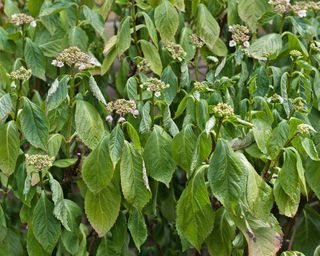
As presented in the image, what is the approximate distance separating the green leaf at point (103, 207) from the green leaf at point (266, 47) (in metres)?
0.58

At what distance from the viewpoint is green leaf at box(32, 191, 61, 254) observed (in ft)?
5.64

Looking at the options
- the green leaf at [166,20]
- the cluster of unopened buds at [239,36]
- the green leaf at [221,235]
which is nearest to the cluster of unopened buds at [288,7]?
the cluster of unopened buds at [239,36]

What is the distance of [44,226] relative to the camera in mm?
1723

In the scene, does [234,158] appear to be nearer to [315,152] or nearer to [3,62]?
[315,152]

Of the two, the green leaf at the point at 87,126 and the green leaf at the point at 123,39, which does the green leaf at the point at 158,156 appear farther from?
the green leaf at the point at 123,39

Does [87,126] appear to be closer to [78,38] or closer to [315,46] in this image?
[78,38]

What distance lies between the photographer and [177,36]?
7.49ft

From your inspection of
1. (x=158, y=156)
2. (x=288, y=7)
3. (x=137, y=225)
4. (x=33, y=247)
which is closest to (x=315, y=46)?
(x=288, y=7)

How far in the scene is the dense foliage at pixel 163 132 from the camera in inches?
64.5

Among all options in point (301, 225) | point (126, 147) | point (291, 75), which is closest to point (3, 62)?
point (126, 147)

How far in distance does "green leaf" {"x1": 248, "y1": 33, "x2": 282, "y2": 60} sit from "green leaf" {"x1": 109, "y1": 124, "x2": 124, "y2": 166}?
0.56 m

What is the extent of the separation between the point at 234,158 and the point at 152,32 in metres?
0.66

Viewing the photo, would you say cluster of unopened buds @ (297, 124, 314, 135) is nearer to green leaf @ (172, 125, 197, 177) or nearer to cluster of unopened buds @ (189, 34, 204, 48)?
green leaf @ (172, 125, 197, 177)

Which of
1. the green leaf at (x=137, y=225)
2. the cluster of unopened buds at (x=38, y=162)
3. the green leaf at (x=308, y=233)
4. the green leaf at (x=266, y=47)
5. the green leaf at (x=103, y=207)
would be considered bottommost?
the green leaf at (x=308, y=233)
